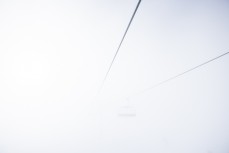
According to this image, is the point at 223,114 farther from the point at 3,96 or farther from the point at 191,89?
the point at 3,96

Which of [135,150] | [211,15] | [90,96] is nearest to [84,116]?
[90,96]

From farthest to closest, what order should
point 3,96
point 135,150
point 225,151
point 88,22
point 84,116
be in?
point 84,116
point 135,150
point 3,96
point 225,151
point 88,22

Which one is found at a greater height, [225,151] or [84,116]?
[84,116]

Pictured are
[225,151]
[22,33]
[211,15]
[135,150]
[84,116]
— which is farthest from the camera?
[84,116]

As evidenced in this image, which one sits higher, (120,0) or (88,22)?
(88,22)

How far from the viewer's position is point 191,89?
136 inches

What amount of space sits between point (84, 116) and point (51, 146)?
57.6 inches

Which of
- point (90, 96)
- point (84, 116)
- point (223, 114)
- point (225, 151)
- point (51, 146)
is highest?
point (90, 96)

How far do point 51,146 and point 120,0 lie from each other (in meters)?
5.21

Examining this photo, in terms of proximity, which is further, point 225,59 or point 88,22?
point 225,59

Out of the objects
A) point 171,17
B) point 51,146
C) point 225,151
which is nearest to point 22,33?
point 171,17

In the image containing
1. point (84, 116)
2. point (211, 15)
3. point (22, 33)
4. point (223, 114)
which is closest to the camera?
point (211, 15)

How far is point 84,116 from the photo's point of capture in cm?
546

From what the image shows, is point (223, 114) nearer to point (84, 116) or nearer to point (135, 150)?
point (135, 150)
